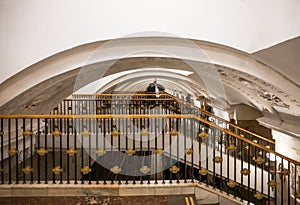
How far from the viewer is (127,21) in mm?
4066

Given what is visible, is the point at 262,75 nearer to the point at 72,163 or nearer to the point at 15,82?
the point at 15,82

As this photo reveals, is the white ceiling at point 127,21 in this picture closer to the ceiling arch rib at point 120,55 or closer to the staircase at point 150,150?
the ceiling arch rib at point 120,55

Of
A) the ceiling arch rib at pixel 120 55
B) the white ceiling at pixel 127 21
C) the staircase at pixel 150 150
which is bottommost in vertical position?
the staircase at pixel 150 150

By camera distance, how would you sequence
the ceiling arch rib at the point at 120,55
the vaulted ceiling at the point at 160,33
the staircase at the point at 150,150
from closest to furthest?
the vaulted ceiling at the point at 160,33, the ceiling arch rib at the point at 120,55, the staircase at the point at 150,150

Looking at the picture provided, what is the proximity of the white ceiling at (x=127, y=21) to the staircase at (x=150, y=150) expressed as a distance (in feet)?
4.75

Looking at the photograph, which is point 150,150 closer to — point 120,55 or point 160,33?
point 120,55

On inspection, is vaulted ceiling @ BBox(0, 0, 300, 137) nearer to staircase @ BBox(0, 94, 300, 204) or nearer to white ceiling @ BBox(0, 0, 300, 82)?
white ceiling @ BBox(0, 0, 300, 82)

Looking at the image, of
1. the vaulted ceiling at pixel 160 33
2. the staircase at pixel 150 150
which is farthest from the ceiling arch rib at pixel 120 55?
the staircase at pixel 150 150

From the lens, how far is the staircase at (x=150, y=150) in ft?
17.5

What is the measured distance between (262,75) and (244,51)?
62cm

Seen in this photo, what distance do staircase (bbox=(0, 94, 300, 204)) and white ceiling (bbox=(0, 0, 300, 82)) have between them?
145cm

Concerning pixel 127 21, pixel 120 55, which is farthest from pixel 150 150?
pixel 127 21

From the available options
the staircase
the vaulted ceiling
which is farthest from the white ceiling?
the staircase

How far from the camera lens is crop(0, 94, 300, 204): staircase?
5328 millimetres
